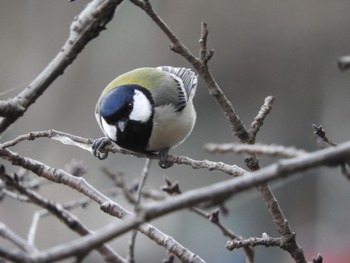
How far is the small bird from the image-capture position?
1725 mm

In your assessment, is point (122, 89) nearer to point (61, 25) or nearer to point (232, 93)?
point (232, 93)

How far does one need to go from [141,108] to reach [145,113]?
2cm

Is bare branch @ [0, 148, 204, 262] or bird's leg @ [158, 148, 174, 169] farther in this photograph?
bird's leg @ [158, 148, 174, 169]

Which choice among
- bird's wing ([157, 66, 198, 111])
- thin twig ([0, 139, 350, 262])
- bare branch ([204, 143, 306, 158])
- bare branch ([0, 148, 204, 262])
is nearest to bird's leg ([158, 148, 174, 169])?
bird's wing ([157, 66, 198, 111])

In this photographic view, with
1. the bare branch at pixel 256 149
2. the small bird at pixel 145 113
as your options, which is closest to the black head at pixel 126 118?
the small bird at pixel 145 113

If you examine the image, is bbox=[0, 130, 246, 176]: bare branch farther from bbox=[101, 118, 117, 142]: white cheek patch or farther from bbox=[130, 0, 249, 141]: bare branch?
bbox=[101, 118, 117, 142]: white cheek patch

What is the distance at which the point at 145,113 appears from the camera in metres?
1.81

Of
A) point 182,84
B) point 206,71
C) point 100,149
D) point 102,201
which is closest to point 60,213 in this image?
point 102,201

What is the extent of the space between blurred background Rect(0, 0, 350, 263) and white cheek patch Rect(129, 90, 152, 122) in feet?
7.59

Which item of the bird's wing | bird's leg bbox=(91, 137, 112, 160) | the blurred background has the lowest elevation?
bird's leg bbox=(91, 137, 112, 160)

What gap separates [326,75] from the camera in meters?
4.89

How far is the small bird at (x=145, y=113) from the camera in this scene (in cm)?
172

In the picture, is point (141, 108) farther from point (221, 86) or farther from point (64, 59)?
point (221, 86)

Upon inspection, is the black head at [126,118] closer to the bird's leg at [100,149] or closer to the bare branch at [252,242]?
the bird's leg at [100,149]
